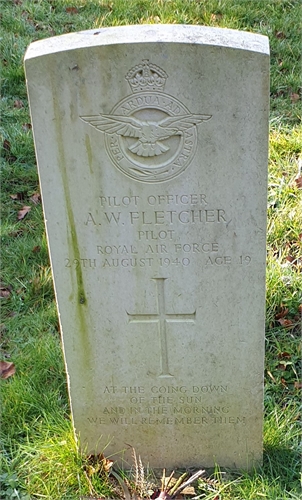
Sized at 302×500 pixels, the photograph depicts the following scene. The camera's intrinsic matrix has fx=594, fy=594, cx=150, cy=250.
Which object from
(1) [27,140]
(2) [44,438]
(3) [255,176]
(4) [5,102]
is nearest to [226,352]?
(3) [255,176]

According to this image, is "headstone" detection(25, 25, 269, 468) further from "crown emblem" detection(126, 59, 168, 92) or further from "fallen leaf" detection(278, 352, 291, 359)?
"fallen leaf" detection(278, 352, 291, 359)

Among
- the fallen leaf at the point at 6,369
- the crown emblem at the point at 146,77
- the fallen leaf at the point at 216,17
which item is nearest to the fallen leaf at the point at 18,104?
the fallen leaf at the point at 216,17

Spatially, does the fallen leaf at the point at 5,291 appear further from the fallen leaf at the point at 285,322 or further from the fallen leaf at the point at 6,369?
the fallen leaf at the point at 285,322

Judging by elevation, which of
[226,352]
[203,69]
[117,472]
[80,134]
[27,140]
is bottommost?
[117,472]

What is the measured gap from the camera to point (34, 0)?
7.04m

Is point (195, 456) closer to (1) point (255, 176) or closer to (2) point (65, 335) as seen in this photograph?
(2) point (65, 335)

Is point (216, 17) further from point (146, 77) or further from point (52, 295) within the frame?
point (146, 77)

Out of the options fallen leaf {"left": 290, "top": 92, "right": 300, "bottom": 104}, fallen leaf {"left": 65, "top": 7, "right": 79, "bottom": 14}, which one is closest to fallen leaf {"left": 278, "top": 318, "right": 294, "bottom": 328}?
fallen leaf {"left": 290, "top": 92, "right": 300, "bottom": 104}

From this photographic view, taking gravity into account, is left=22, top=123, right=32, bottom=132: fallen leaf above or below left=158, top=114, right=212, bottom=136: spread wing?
below

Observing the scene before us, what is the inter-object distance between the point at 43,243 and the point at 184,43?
241 cm

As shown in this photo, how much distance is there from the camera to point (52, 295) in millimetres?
3918

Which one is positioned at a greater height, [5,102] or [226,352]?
[5,102]

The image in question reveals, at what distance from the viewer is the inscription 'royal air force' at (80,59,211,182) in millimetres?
2104

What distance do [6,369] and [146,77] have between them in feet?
6.42
